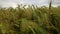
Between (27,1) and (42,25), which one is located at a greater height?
(27,1)

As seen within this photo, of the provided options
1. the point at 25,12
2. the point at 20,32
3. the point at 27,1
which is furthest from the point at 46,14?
the point at 27,1

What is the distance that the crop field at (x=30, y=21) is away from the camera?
7.24 ft

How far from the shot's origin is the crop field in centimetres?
221

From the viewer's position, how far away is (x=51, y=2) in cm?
294

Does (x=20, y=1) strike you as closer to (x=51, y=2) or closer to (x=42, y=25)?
(x=51, y=2)

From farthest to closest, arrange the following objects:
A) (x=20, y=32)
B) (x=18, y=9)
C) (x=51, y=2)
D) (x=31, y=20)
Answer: (x=51, y=2) < (x=18, y=9) < (x=31, y=20) < (x=20, y=32)

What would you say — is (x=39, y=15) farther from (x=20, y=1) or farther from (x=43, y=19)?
(x=20, y=1)

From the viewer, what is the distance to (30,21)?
2.29 metres

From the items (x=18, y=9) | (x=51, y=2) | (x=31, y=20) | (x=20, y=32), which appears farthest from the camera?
(x=51, y=2)

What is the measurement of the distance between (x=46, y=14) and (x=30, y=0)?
68cm

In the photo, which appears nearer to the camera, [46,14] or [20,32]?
[20,32]

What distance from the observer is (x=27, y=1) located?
3.03 meters

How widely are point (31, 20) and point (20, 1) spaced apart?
704 mm

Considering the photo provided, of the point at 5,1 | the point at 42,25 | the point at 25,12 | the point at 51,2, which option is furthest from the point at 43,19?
the point at 5,1
